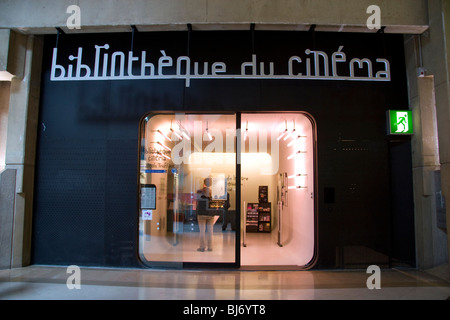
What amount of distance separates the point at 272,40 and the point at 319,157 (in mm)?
2205

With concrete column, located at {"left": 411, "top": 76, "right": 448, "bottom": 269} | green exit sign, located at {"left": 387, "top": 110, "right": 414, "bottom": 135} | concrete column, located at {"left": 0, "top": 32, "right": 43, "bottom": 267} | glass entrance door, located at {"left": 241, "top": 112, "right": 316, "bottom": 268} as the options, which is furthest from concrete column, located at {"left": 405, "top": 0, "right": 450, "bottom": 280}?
concrete column, located at {"left": 0, "top": 32, "right": 43, "bottom": 267}

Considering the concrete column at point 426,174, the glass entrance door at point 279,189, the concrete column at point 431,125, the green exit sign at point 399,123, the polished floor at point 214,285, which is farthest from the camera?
the glass entrance door at point 279,189

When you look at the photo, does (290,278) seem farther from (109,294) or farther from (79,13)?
(79,13)

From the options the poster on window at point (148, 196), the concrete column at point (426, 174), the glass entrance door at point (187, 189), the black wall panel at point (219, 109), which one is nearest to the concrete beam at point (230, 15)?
the black wall panel at point (219, 109)

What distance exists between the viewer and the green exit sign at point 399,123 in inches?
199

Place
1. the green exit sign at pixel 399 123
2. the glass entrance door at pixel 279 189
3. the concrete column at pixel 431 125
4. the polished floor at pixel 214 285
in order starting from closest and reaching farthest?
the polished floor at pixel 214 285
the concrete column at pixel 431 125
the green exit sign at pixel 399 123
the glass entrance door at pixel 279 189

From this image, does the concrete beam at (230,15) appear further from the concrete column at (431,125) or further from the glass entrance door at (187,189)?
the glass entrance door at (187,189)

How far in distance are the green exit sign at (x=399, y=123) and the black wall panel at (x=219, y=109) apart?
5.0 inches

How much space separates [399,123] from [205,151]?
11.0 feet

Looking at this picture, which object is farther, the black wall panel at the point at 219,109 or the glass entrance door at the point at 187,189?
the glass entrance door at the point at 187,189

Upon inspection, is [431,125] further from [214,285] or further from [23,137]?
[23,137]

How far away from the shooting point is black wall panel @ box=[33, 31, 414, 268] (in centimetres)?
497

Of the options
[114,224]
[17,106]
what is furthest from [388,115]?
[17,106]

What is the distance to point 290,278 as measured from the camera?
451 centimetres
